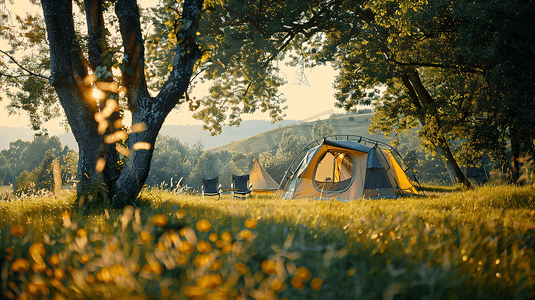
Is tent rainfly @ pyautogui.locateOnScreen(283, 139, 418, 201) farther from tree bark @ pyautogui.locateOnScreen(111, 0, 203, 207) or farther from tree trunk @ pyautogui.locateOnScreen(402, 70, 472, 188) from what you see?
tree bark @ pyautogui.locateOnScreen(111, 0, 203, 207)

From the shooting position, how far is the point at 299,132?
10119 cm

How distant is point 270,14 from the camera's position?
33.0ft

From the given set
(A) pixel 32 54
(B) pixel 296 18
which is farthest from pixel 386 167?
(A) pixel 32 54

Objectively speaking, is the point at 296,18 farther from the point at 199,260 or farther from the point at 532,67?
the point at 199,260

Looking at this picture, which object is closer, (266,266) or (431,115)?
(266,266)

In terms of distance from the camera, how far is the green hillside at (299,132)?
336ft

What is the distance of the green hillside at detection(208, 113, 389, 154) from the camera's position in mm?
102375

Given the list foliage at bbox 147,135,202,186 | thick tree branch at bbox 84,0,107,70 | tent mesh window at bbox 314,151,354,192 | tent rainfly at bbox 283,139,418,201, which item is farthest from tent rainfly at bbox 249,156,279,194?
foliage at bbox 147,135,202,186

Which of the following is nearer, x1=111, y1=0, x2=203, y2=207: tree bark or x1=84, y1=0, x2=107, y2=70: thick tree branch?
x1=111, y1=0, x2=203, y2=207: tree bark

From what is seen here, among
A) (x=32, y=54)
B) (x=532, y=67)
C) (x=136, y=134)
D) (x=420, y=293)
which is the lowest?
(x=420, y=293)

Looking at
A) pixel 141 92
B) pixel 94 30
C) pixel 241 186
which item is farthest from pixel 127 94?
pixel 241 186

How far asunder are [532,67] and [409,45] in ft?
15.9

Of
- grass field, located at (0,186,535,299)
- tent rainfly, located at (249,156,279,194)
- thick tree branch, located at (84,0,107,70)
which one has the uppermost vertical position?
thick tree branch, located at (84,0,107,70)

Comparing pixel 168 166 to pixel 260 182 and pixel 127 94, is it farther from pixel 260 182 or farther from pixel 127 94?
pixel 127 94
